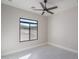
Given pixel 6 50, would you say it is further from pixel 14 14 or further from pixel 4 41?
pixel 14 14

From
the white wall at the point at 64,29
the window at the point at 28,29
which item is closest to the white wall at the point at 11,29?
the window at the point at 28,29

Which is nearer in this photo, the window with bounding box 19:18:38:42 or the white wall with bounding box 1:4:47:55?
the white wall with bounding box 1:4:47:55

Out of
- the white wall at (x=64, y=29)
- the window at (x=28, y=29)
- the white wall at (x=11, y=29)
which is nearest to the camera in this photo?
the white wall at (x=11, y=29)

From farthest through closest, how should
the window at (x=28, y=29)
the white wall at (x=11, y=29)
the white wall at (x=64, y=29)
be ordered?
the window at (x=28, y=29) → the white wall at (x=64, y=29) → the white wall at (x=11, y=29)

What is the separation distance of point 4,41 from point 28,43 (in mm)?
1649

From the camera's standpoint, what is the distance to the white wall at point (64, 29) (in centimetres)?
402

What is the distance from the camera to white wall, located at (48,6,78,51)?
4016 mm

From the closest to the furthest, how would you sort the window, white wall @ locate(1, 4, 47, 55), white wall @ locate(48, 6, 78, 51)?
white wall @ locate(1, 4, 47, 55) < white wall @ locate(48, 6, 78, 51) < the window

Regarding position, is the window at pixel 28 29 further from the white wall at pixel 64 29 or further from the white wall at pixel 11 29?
the white wall at pixel 64 29

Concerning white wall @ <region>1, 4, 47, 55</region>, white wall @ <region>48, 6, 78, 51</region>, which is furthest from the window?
white wall @ <region>48, 6, 78, 51</region>

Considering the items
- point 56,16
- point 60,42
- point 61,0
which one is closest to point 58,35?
point 60,42

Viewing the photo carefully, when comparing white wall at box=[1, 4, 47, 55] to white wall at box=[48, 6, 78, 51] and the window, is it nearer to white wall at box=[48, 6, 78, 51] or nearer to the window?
the window

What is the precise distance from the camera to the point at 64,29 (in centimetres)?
462

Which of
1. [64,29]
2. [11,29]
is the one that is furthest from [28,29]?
[64,29]
